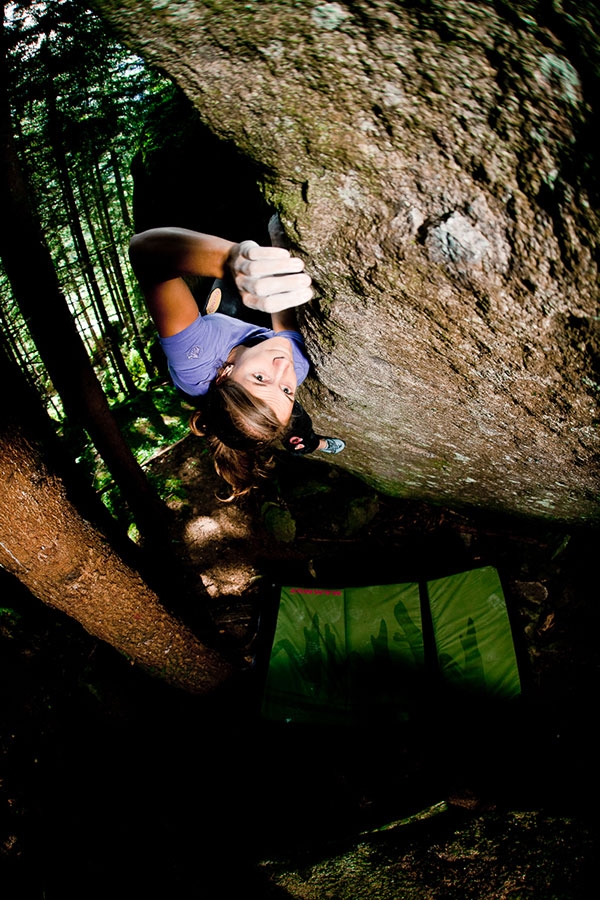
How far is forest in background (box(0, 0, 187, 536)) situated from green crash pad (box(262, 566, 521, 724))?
253cm

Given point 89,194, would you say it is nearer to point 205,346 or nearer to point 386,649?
point 205,346

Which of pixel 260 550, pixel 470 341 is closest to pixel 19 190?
pixel 470 341

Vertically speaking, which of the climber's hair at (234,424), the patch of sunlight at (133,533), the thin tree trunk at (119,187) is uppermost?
the thin tree trunk at (119,187)

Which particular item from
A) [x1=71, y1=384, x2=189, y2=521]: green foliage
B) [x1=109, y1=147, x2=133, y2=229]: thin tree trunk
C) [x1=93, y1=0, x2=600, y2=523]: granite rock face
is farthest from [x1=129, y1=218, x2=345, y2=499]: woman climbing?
[x1=109, y1=147, x2=133, y2=229]: thin tree trunk

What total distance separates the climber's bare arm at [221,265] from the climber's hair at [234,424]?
0.75 meters

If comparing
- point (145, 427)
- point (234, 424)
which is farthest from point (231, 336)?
point (145, 427)

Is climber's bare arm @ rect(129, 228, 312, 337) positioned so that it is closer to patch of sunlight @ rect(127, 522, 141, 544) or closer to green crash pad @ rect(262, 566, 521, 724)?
green crash pad @ rect(262, 566, 521, 724)

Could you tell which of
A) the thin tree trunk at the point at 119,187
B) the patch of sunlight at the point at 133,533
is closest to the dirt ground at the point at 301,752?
the patch of sunlight at the point at 133,533

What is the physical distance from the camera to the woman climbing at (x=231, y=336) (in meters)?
1.62

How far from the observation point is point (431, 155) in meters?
1.47

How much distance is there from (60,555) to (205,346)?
1506 millimetres

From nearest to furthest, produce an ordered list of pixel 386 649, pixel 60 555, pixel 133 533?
pixel 60 555 < pixel 386 649 < pixel 133 533

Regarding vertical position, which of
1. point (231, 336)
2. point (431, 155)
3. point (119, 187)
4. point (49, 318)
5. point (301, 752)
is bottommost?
point (301, 752)

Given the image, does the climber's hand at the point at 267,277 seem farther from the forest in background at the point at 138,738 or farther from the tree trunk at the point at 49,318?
the tree trunk at the point at 49,318
